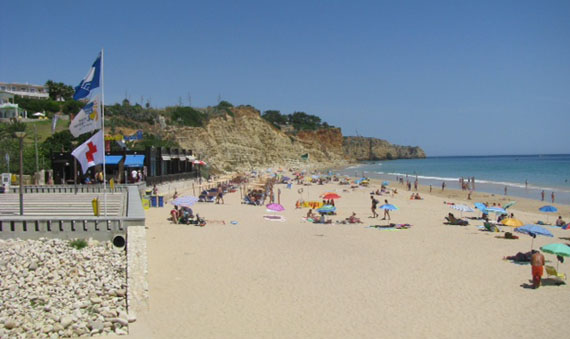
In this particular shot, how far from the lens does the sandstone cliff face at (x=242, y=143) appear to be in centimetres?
6156

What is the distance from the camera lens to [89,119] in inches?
493

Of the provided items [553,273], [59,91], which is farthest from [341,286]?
[59,91]

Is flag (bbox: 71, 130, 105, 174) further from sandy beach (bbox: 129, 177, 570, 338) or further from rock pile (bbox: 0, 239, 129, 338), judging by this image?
sandy beach (bbox: 129, 177, 570, 338)

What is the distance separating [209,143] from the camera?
63.8 meters

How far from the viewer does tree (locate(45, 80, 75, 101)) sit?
6812cm

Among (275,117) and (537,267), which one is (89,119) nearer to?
(537,267)

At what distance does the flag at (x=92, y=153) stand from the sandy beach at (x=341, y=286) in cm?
314

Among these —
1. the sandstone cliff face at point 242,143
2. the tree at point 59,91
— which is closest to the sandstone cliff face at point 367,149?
the sandstone cliff face at point 242,143

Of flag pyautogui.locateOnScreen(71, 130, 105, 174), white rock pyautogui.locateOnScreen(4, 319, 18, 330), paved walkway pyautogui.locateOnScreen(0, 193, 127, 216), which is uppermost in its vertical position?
flag pyautogui.locateOnScreen(71, 130, 105, 174)

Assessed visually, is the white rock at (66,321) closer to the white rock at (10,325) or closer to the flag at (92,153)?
the white rock at (10,325)

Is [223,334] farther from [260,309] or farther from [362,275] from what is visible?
[362,275]

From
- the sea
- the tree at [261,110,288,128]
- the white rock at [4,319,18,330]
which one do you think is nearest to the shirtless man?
the white rock at [4,319,18,330]

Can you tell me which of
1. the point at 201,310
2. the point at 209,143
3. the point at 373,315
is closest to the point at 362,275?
the point at 373,315

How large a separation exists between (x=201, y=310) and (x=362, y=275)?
457 centimetres
